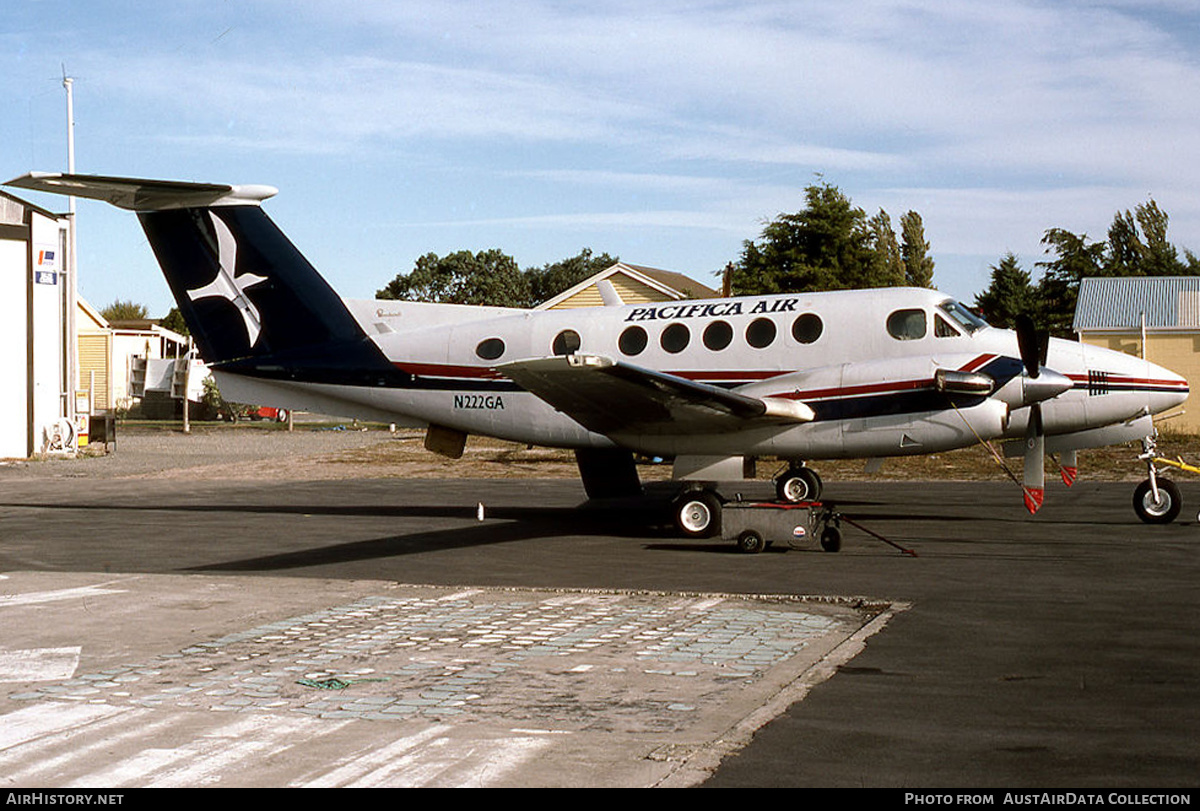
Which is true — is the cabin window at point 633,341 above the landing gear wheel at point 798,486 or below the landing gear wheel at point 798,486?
above

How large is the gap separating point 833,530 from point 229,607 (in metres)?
7.82

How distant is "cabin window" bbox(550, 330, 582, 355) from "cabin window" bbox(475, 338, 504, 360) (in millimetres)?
920

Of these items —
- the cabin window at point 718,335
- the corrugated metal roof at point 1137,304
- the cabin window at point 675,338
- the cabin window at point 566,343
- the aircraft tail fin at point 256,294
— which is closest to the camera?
the cabin window at point 718,335

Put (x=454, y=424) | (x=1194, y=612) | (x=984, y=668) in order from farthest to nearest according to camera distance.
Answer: (x=454, y=424) → (x=1194, y=612) → (x=984, y=668)

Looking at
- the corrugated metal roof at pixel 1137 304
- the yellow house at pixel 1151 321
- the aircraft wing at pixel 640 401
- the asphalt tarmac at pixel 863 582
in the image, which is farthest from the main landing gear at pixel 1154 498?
the corrugated metal roof at pixel 1137 304

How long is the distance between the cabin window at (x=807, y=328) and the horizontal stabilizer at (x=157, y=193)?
918 centimetres

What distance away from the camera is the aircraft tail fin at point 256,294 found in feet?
65.6

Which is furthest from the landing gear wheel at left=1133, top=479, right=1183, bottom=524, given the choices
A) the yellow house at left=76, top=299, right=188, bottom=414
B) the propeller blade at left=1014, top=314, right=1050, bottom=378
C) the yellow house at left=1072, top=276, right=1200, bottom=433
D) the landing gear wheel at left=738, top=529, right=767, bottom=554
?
the yellow house at left=76, top=299, right=188, bottom=414

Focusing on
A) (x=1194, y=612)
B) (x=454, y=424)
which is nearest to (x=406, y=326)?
(x=454, y=424)

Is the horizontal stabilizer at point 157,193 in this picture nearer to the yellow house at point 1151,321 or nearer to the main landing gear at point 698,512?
the main landing gear at point 698,512

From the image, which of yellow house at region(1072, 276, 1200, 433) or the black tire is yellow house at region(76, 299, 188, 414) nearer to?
yellow house at region(1072, 276, 1200, 433)

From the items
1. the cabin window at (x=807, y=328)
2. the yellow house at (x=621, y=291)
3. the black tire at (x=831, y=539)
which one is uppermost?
the yellow house at (x=621, y=291)
